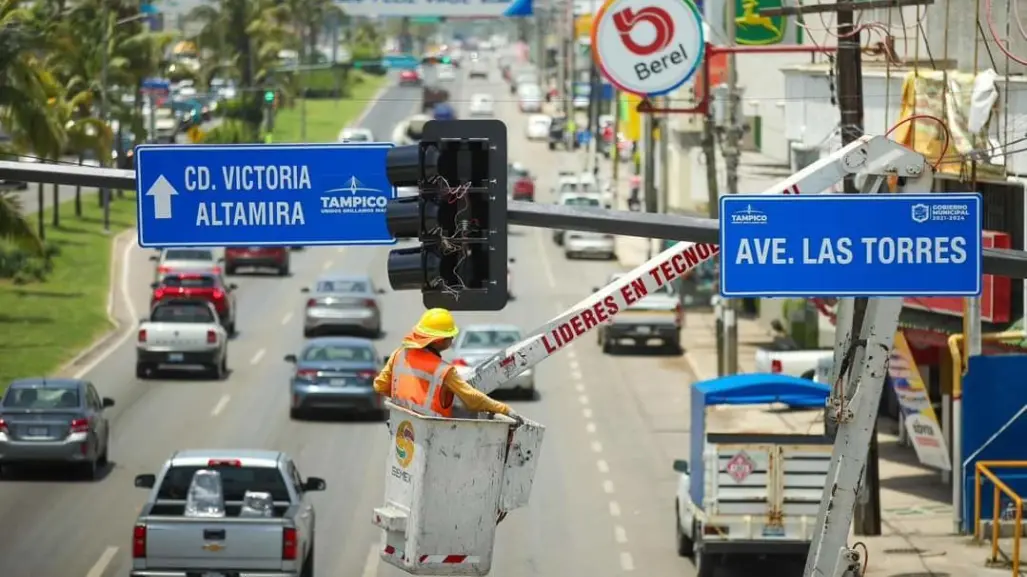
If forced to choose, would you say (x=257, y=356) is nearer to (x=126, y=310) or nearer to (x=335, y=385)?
(x=126, y=310)

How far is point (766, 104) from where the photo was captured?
190 feet

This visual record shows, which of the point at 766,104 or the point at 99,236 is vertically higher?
the point at 766,104

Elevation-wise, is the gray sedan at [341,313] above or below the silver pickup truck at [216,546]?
below

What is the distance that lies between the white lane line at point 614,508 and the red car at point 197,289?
21310 mm

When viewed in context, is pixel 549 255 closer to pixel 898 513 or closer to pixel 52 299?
pixel 52 299

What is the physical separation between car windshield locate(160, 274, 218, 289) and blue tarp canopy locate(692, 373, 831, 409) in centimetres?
2688

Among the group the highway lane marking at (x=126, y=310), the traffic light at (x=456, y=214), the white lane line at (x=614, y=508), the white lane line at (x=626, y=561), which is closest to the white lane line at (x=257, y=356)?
the highway lane marking at (x=126, y=310)

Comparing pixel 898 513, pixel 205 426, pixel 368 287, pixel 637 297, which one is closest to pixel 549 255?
pixel 368 287

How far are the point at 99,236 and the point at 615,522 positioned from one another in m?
45.4

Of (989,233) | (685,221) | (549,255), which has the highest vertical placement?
(685,221)

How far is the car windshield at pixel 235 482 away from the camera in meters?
22.3

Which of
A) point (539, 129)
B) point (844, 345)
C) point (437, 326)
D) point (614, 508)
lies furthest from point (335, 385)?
point (539, 129)

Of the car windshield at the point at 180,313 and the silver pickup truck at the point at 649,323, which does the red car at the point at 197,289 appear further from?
the silver pickup truck at the point at 649,323

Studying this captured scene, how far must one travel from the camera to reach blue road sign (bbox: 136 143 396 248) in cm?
1609
